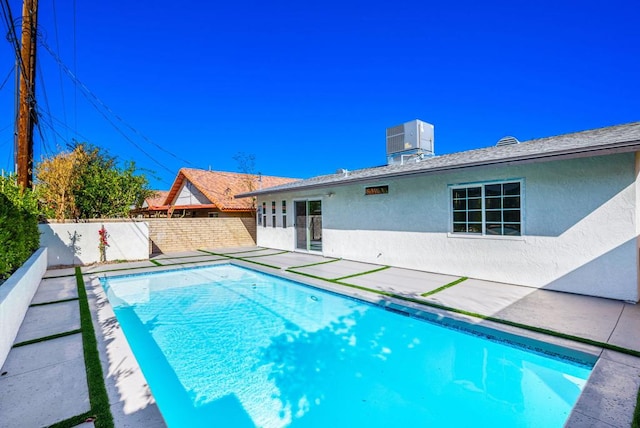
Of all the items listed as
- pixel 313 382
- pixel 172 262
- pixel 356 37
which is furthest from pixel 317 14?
pixel 313 382

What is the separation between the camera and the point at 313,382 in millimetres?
4398

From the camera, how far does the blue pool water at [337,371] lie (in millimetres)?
3646

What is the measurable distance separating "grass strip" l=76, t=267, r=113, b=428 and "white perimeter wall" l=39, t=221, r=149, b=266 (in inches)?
303

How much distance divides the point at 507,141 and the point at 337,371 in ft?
32.6

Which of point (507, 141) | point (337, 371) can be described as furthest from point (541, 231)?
point (337, 371)

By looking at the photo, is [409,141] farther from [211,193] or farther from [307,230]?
[211,193]

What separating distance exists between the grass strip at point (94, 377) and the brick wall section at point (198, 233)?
34.6 ft

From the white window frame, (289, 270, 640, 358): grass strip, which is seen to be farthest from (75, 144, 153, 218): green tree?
the white window frame

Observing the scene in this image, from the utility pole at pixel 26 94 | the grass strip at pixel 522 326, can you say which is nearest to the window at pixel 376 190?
the grass strip at pixel 522 326

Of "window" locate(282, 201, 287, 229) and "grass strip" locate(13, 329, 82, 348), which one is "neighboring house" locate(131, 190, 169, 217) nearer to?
"window" locate(282, 201, 287, 229)

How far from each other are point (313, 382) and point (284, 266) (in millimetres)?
7213

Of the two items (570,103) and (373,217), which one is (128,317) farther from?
(570,103)

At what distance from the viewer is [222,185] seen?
22047 millimetres

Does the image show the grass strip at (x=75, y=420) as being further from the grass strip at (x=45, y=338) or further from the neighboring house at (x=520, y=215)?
the neighboring house at (x=520, y=215)
